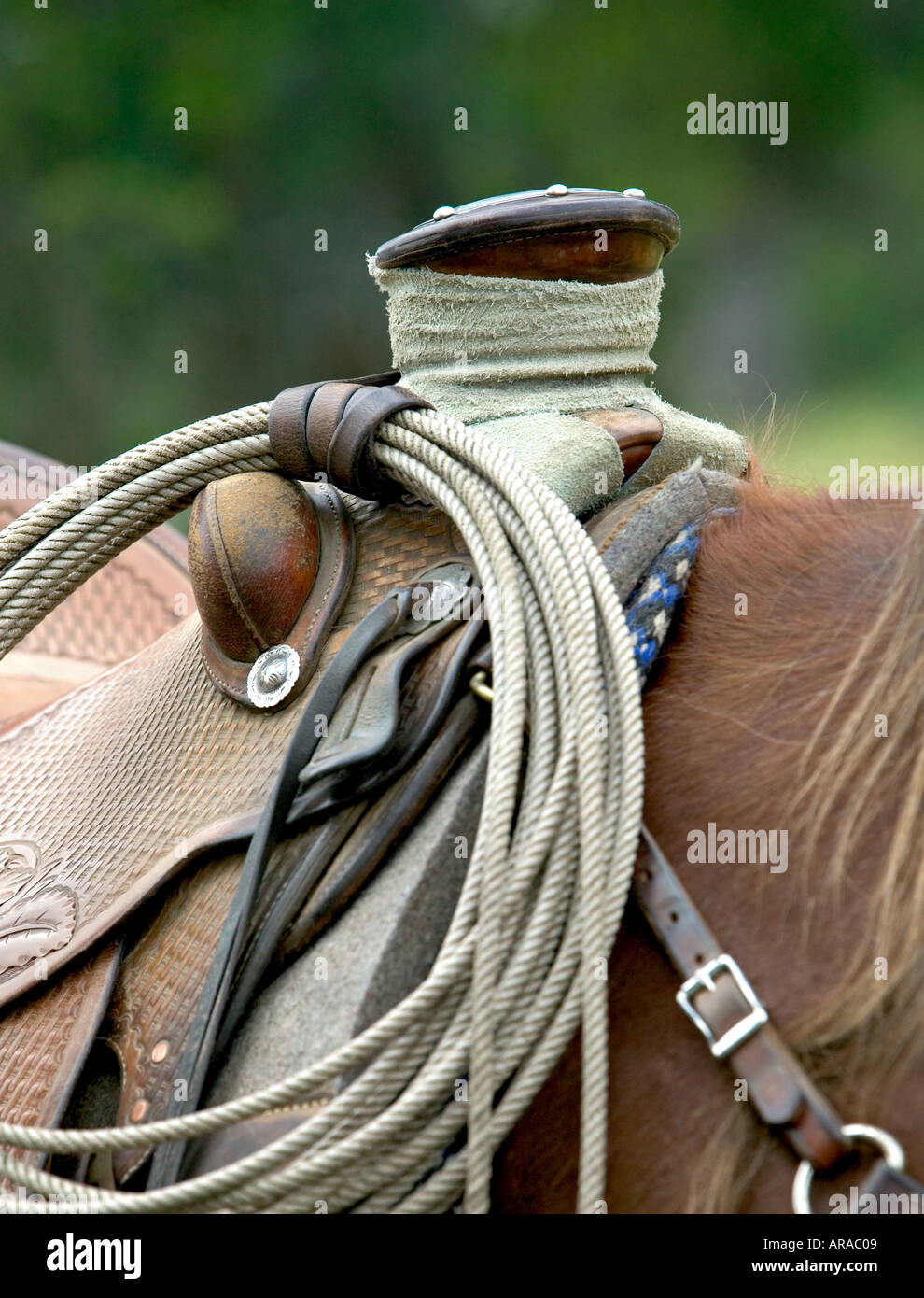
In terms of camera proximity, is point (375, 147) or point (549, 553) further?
point (375, 147)

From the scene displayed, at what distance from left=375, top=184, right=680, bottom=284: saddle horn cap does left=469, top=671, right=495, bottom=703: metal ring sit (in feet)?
1.37

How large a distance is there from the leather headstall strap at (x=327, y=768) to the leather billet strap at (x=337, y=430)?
0.14 metres

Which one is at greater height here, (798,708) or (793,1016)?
(798,708)

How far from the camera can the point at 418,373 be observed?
110 cm

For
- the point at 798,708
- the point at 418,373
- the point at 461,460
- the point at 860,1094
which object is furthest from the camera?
Result: the point at 418,373

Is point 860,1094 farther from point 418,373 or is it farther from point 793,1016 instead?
point 418,373

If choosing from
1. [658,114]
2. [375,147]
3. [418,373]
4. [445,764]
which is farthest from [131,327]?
[445,764]

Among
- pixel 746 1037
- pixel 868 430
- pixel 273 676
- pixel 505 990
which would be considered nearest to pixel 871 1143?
pixel 746 1037

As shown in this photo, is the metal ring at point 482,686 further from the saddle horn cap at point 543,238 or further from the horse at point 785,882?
the saddle horn cap at point 543,238

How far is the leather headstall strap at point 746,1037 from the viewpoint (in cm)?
65

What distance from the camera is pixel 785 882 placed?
725mm

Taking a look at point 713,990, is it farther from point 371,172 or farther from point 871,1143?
point 371,172

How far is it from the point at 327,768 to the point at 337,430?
0.29m

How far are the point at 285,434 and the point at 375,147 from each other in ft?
19.6
